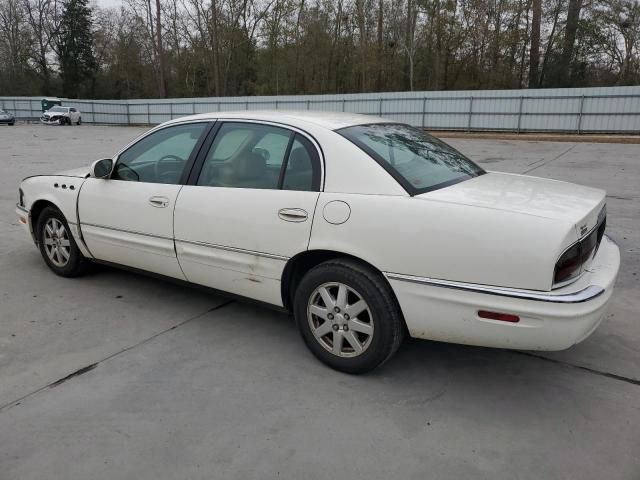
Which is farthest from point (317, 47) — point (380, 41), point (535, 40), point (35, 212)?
point (35, 212)

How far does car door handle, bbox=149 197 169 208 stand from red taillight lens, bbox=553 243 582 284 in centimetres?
254

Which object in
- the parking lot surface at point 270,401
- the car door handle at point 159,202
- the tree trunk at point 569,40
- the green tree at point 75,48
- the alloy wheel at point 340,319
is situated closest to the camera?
the parking lot surface at point 270,401

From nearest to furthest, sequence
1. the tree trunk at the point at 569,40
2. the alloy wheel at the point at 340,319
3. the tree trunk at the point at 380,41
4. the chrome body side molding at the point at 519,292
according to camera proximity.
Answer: the chrome body side molding at the point at 519,292 < the alloy wheel at the point at 340,319 < the tree trunk at the point at 569,40 < the tree trunk at the point at 380,41

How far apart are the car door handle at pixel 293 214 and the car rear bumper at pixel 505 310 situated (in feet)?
2.02

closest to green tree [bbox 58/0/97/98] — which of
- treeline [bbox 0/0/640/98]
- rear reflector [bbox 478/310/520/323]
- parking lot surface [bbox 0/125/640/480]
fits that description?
treeline [bbox 0/0/640/98]

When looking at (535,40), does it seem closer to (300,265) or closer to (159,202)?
(159,202)

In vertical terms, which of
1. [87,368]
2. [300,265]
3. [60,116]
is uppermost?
[60,116]

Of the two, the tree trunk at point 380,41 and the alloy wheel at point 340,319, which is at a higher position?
the tree trunk at point 380,41

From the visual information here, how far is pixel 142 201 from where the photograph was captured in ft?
12.6

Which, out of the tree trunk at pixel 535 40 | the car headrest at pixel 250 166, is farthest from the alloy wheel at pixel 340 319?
the tree trunk at pixel 535 40

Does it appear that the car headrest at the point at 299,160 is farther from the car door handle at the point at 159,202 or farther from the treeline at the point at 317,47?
the treeline at the point at 317,47

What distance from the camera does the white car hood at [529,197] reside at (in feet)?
8.71

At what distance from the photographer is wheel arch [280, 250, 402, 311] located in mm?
2986

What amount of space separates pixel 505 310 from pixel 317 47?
44554mm
